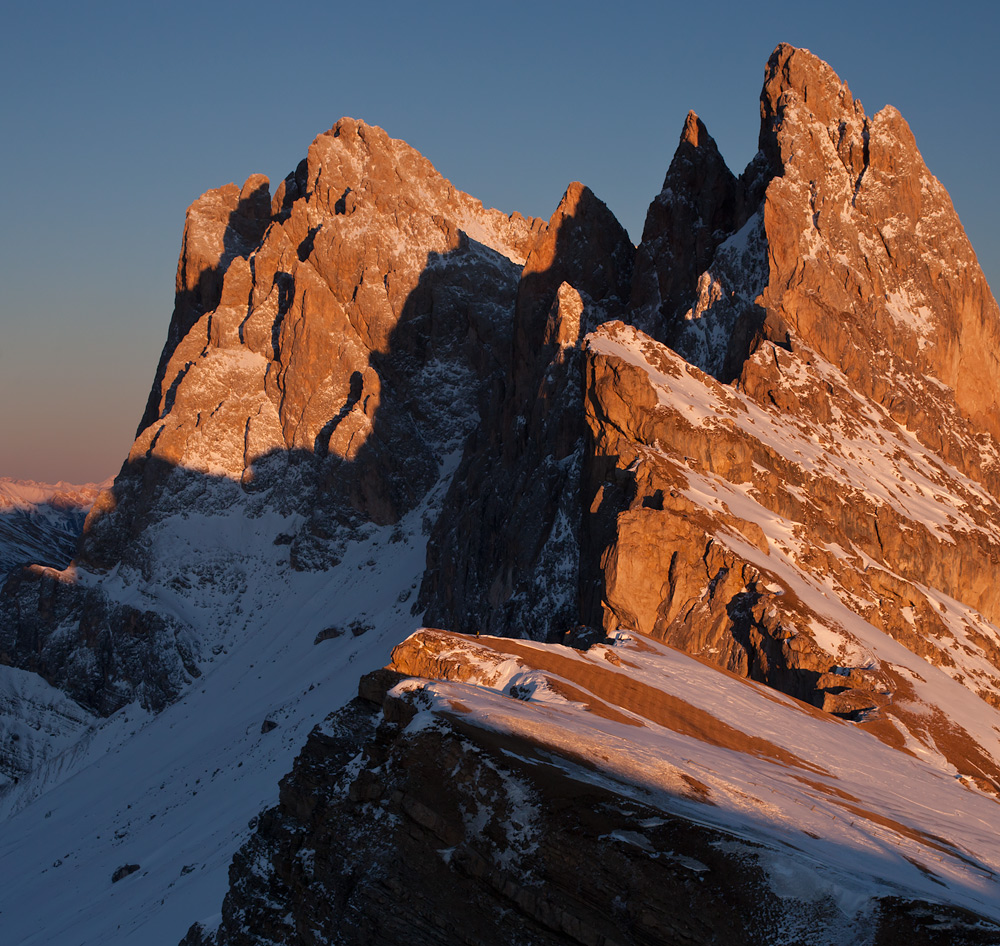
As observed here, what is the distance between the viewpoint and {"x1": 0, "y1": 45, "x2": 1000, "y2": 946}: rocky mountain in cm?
2314

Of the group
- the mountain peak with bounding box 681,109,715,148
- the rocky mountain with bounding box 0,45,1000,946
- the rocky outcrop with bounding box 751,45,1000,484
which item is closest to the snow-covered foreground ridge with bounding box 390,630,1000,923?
the rocky mountain with bounding box 0,45,1000,946

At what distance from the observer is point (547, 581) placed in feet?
216

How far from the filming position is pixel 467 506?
99062 millimetres

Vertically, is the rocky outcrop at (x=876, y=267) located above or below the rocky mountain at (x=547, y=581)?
above

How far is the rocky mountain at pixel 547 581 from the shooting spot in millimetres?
23141

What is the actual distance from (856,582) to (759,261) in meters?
41.8

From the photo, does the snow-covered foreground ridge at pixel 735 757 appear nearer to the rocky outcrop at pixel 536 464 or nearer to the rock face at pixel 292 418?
the rocky outcrop at pixel 536 464

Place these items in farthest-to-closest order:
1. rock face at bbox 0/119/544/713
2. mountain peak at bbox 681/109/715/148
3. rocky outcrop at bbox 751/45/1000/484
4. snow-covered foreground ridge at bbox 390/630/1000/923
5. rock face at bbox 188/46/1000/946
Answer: rock face at bbox 0/119/544/713 < mountain peak at bbox 681/109/715/148 < rocky outcrop at bbox 751/45/1000/484 < snow-covered foreground ridge at bbox 390/630/1000/923 < rock face at bbox 188/46/1000/946

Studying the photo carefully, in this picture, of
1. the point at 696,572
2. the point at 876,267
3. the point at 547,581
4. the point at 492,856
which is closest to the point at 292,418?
the point at 876,267

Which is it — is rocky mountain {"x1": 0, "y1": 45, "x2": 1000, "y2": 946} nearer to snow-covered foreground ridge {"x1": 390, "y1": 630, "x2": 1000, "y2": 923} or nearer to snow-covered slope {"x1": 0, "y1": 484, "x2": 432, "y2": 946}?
snow-covered foreground ridge {"x1": 390, "y1": 630, "x2": 1000, "y2": 923}

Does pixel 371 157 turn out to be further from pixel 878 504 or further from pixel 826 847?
pixel 826 847

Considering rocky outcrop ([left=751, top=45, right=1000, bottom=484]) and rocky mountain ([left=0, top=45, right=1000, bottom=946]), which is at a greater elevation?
rocky outcrop ([left=751, top=45, right=1000, bottom=484])

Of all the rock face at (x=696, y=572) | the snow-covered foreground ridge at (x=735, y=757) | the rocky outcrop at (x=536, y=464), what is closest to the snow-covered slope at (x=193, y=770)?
the rocky outcrop at (x=536, y=464)

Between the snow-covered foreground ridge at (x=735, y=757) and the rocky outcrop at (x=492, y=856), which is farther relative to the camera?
the snow-covered foreground ridge at (x=735, y=757)
